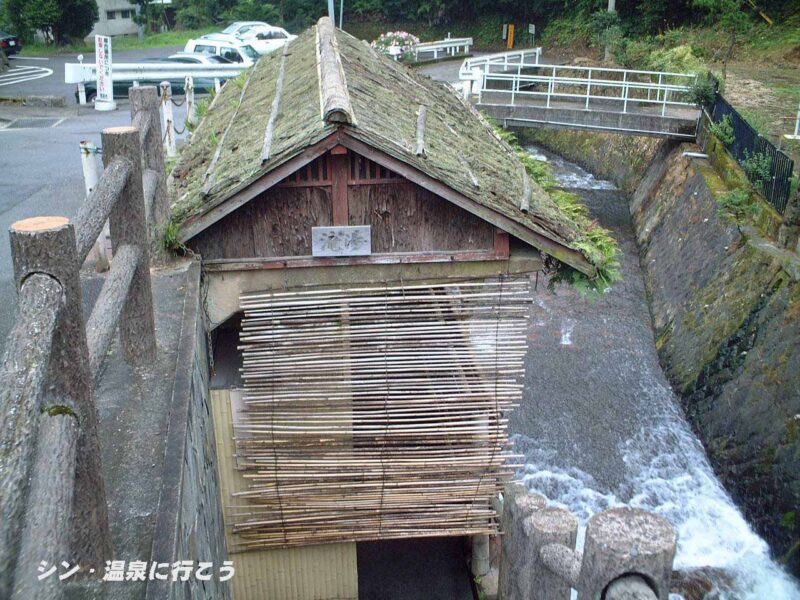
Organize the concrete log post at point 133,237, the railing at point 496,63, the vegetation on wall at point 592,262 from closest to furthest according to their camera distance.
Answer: the concrete log post at point 133,237 → the vegetation on wall at point 592,262 → the railing at point 496,63

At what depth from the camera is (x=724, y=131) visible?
16859 millimetres

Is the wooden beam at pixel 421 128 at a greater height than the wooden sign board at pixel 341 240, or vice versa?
the wooden beam at pixel 421 128

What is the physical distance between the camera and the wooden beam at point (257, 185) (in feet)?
19.2

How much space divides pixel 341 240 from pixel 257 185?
856mm

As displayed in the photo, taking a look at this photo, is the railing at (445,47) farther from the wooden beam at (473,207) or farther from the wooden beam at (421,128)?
the wooden beam at (473,207)

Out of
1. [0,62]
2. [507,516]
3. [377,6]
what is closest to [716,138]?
[507,516]

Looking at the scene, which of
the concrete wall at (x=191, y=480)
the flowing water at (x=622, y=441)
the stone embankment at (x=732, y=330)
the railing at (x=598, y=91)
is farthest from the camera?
the railing at (x=598, y=91)

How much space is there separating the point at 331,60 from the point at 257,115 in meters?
0.94

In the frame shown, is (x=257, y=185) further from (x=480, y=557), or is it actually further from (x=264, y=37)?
(x=264, y=37)

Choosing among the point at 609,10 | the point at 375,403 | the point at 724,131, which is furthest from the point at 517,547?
the point at 609,10

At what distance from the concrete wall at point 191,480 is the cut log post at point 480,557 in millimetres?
2578

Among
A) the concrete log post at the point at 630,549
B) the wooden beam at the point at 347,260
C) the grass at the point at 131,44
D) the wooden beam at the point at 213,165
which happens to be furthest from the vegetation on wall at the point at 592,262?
the grass at the point at 131,44

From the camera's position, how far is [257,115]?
7.85 meters

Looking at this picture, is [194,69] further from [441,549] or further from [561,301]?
[441,549]
